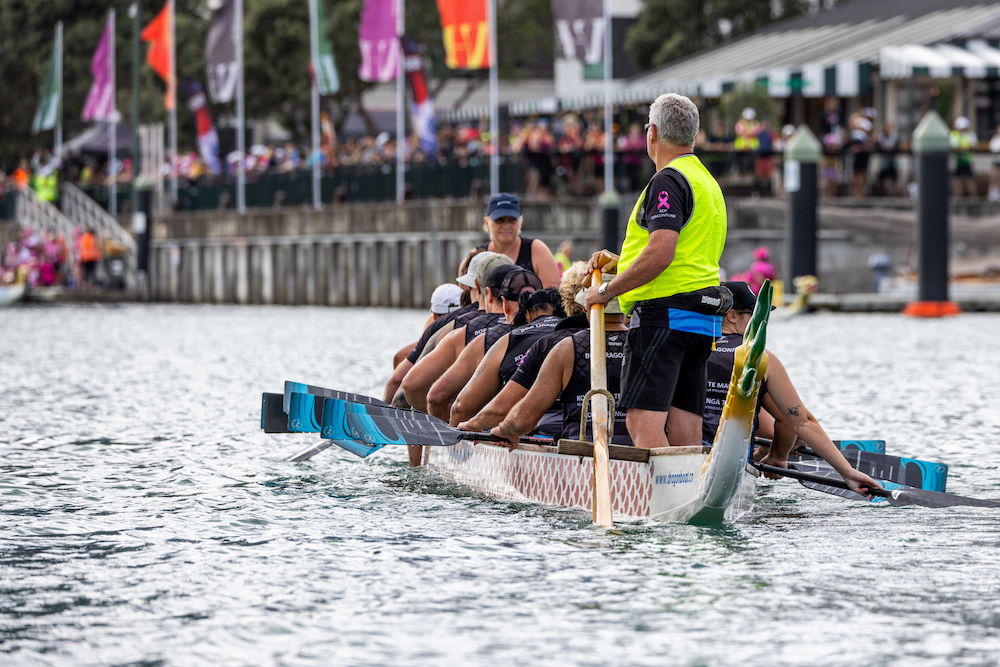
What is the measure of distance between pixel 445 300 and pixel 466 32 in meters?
22.7

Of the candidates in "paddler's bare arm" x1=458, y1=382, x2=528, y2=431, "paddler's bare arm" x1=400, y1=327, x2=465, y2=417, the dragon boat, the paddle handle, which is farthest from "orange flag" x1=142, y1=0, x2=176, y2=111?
the paddle handle

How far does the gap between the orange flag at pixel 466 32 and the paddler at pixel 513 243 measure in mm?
22382

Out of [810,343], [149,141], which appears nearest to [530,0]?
[149,141]

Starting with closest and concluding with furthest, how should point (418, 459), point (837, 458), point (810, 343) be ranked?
point (837, 458)
point (418, 459)
point (810, 343)

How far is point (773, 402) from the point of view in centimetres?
840

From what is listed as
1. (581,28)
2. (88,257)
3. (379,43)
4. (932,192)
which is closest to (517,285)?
(932,192)

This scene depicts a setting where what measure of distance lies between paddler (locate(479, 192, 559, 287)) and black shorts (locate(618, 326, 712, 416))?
3083 millimetres

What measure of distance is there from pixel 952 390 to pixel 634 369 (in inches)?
353

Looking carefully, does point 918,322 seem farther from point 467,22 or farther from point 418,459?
point 418,459

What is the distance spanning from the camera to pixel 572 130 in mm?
31953

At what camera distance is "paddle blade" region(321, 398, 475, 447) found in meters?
9.56

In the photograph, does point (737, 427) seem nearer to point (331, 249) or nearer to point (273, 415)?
point (273, 415)

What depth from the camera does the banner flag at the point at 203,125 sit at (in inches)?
1770

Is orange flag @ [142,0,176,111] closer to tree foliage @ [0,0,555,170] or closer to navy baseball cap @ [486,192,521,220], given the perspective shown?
tree foliage @ [0,0,555,170]
